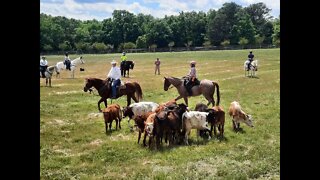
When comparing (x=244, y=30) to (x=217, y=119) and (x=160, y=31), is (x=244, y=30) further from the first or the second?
(x=217, y=119)

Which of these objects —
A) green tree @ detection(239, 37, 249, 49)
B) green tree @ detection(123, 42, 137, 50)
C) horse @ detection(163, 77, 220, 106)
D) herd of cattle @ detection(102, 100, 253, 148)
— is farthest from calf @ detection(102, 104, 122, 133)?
green tree @ detection(239, 37, 249, 49)

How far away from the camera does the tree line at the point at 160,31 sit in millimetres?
58378

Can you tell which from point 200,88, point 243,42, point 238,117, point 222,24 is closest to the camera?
point 238,117

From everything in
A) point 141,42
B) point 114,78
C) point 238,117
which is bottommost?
point 238,117

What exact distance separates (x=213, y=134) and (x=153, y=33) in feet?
185

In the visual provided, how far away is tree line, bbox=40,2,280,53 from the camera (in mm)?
58378

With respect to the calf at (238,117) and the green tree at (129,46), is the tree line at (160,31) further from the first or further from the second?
the calf at (238,117)

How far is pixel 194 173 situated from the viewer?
7.48 meters

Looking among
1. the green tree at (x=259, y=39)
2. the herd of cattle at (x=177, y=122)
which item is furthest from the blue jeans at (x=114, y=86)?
the green tree at (x=259, y=39)

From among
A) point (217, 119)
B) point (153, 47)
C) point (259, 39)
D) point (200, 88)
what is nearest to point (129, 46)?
point (153, 47)

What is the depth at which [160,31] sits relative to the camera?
232 ft
